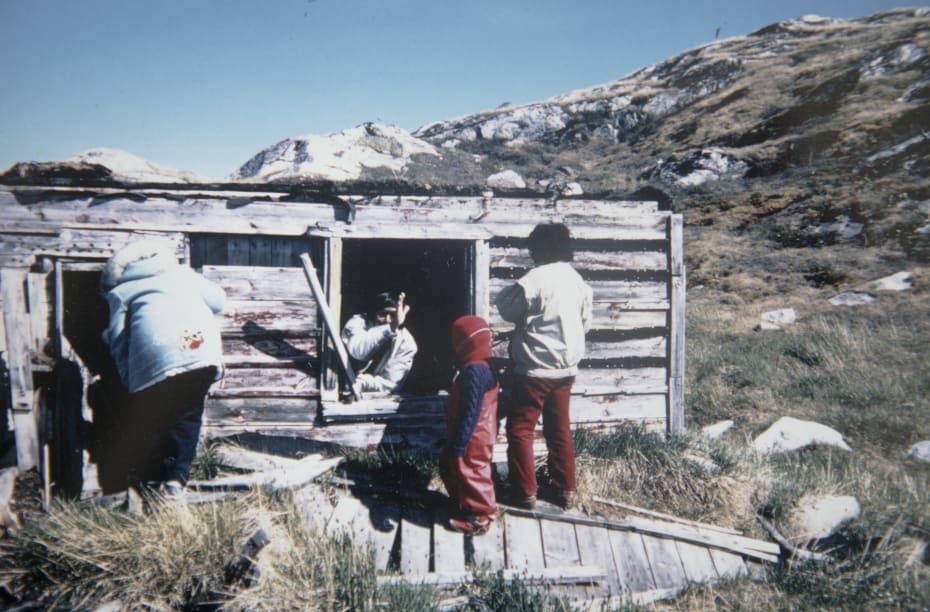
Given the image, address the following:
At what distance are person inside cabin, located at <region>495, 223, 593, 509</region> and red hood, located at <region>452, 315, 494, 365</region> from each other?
0.22m

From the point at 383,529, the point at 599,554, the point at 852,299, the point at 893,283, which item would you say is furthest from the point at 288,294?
the point at 893,283

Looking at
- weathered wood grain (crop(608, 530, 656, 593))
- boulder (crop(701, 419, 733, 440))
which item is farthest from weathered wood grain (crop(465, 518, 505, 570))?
boulder (crop(701, 419, 733, 440))

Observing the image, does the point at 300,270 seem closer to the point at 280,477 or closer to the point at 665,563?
the point at 280,477

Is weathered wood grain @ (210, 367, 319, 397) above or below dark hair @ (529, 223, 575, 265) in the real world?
below

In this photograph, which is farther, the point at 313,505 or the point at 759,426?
the point at 759,426

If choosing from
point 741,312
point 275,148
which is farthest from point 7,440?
point 275,148

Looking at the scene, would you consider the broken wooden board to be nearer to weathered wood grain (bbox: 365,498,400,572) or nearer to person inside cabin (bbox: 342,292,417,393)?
weathered wood grain (bbox: 365,498,400,572)

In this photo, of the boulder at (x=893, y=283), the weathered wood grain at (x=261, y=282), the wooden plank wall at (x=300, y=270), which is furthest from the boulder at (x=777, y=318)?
the weathered wood grain at (x=261, y=282)

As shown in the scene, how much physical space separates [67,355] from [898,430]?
27.0 ft

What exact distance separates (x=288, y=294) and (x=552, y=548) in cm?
322

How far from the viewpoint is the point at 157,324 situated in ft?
9.80

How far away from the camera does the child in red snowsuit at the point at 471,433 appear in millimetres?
3377

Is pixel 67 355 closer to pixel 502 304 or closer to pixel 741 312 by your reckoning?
pixel 502 304

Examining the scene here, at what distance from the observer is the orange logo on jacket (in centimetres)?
302
